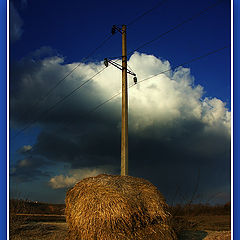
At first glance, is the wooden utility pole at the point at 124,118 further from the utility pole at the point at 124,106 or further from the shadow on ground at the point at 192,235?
the shadow on ground at the point at 192,235

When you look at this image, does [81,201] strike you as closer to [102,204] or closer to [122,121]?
[102,204]

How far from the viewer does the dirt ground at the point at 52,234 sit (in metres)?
9.03

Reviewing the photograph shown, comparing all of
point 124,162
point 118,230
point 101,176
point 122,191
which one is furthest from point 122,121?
point 118,230

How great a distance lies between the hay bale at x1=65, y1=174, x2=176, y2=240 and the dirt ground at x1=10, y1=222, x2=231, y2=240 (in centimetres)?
204

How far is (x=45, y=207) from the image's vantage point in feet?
59.6

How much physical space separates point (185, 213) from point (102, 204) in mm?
4950

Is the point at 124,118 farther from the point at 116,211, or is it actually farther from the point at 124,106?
the point at 116,211

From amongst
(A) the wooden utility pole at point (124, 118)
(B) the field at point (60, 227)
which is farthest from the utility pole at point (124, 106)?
(B) the field at point (60, 227)

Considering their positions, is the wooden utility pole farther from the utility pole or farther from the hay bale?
the hay bale

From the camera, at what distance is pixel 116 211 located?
22.5 feet

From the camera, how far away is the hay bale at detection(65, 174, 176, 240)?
6832mm

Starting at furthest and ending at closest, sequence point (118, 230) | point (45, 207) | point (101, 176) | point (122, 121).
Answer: point (45, 207) < point (122, 121) < point (101, 176) < point (118, 230)

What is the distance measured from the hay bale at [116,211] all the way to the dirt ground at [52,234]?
2.04m

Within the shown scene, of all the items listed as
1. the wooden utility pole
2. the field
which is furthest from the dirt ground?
the wooden utility pole
